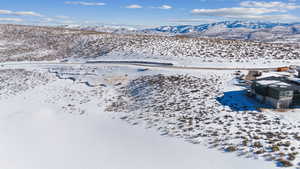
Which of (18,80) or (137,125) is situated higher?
(18,80)

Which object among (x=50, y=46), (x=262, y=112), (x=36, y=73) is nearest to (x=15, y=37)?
(x=50, y=46)

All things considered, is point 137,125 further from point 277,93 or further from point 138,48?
point 138,48

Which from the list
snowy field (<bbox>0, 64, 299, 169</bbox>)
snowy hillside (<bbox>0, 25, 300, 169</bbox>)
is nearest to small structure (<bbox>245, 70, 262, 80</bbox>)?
snowy hillside (<bbox>0, 25, 300, 169</bbox>)

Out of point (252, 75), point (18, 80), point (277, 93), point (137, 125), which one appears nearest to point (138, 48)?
point (18, 80)

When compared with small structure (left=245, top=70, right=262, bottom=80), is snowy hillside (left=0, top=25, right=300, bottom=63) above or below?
above

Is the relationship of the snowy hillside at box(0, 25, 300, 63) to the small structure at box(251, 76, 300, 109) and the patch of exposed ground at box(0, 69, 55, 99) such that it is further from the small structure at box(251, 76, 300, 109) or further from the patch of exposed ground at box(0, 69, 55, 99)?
the small structure at box(251, 76, 300, 109)

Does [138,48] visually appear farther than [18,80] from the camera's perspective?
Yes

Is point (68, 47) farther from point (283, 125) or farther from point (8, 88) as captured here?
point (283, 125)
